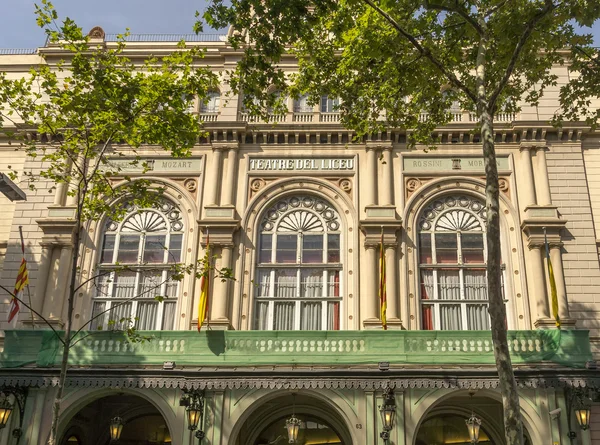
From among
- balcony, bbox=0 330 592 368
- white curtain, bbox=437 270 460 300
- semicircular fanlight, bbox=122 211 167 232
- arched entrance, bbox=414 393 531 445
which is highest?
semicircular fanlight, bbox=122 211 167 232

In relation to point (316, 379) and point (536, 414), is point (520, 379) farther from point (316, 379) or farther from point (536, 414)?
point (316, 379)

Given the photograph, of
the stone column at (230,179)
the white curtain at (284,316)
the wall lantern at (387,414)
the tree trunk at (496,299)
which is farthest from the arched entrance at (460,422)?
the stone column at (230,179)

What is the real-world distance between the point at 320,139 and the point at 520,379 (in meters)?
11.8

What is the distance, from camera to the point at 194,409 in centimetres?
1909

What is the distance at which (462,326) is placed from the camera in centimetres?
2303

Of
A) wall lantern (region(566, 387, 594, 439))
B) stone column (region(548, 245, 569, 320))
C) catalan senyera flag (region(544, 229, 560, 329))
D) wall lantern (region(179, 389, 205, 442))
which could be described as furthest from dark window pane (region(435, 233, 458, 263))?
wall lantern (region(179, 389, 205, 442))

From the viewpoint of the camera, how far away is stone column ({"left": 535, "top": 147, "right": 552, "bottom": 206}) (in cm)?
2436

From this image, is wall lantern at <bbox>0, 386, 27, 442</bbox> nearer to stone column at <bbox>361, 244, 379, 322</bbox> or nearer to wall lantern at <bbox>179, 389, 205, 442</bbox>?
wall lantern at <bbox>179, 389, 205, 442</bbox>

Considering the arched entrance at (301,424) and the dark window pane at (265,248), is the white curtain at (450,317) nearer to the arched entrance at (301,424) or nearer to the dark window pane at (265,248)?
the arched entrance at (301,424)

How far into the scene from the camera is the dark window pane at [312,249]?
2438 centimetres

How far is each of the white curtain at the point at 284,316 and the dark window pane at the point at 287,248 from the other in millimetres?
1672

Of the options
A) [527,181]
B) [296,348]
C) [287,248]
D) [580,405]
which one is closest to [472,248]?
[527,181]

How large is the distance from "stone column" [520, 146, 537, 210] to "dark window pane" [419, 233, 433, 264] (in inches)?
148

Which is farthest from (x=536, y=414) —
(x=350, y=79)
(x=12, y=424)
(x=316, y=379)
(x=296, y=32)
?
(x=12, y=424)
